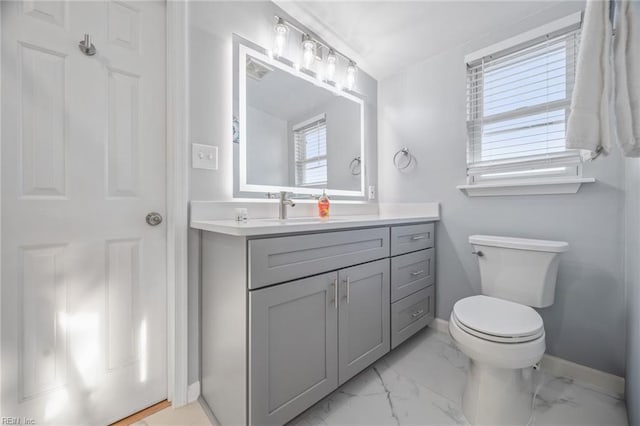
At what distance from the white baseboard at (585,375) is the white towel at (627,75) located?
1373 millimetres

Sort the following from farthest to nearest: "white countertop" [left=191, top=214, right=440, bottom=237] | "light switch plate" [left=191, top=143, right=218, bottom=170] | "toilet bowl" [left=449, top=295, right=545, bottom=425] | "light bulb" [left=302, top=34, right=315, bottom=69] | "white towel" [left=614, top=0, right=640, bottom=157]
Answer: "light bulb" [left=302, top=34, right=315, bottom=69] < "light switch plate" [left=191, top=143, right=218, bottom=170] < "toilet bowl" [left=449, top=295, right=545, bottom=425] < "white countertop" [left=191, top=214, right=440, bottom=237] < "white towel" [left=614, top=0, right=640, bottom=157]

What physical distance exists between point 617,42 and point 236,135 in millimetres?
1472

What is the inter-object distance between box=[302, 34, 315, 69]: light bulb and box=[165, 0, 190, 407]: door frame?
72 cm

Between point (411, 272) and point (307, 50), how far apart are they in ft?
5.26

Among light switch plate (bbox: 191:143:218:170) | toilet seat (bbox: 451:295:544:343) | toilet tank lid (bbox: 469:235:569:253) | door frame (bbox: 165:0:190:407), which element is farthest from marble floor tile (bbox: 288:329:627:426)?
light switch plate (bbox: 191:143:218:170)

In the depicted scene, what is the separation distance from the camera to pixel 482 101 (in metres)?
1.85

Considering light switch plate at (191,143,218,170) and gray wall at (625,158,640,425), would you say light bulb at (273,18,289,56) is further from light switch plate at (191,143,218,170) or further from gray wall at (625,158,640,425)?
gray wall at (625,158,640,425)

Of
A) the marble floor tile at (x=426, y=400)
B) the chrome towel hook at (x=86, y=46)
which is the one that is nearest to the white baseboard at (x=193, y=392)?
the marble floor tile at (x=426, y=400)

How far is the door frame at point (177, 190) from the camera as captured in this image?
4.05ft

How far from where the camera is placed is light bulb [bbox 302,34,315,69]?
5.59ft

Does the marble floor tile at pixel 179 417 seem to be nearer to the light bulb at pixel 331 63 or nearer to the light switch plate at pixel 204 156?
the light switch plate at pixel 204 156

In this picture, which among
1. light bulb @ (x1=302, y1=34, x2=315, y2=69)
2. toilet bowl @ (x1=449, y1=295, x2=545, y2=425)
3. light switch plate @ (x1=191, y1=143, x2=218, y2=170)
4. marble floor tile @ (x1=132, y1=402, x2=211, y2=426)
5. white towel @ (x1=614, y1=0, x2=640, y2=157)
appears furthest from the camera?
light bulb @ (x1=302, y1=34, x2=315, y2=69)

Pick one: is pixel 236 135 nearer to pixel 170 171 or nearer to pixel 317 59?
pixel 170 171
